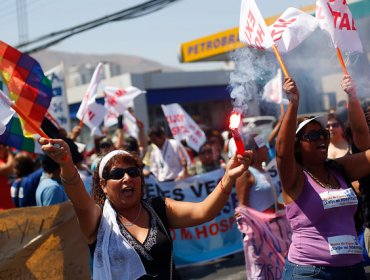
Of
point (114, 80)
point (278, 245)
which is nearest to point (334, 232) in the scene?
point (278, 245)

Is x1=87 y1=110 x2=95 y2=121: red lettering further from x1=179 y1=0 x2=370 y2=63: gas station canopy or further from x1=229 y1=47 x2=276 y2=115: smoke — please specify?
x1=179 y1=0 x2=370 y2=63: gas station canopy

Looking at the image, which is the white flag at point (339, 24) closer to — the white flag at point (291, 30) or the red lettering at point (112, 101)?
the white flag at point (291, 30)

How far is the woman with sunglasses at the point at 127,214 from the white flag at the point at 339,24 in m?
1.24

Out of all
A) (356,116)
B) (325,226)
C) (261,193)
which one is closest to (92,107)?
(261,193)

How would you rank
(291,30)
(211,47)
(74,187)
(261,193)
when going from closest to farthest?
(74,187) < (291,30) < (261,193) < (211,47)

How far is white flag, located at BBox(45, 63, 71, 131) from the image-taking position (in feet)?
33.7

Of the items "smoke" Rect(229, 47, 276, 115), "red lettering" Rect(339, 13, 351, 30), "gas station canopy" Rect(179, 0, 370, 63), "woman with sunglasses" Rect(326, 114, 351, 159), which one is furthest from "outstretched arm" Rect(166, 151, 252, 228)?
"gas station canopy" Rect(179, 0, 370, 63)

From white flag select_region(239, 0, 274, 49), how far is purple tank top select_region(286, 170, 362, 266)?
945 mm

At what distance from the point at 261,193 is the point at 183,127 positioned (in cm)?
556

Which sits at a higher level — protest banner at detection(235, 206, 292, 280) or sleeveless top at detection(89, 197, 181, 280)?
sleeveless top at detection(89, 197, 181, 280)

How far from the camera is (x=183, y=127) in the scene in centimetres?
1058

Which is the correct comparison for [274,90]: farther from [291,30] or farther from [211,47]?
[211,47]

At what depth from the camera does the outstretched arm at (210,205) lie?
2.90 m

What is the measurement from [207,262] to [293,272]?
15.2 ft
